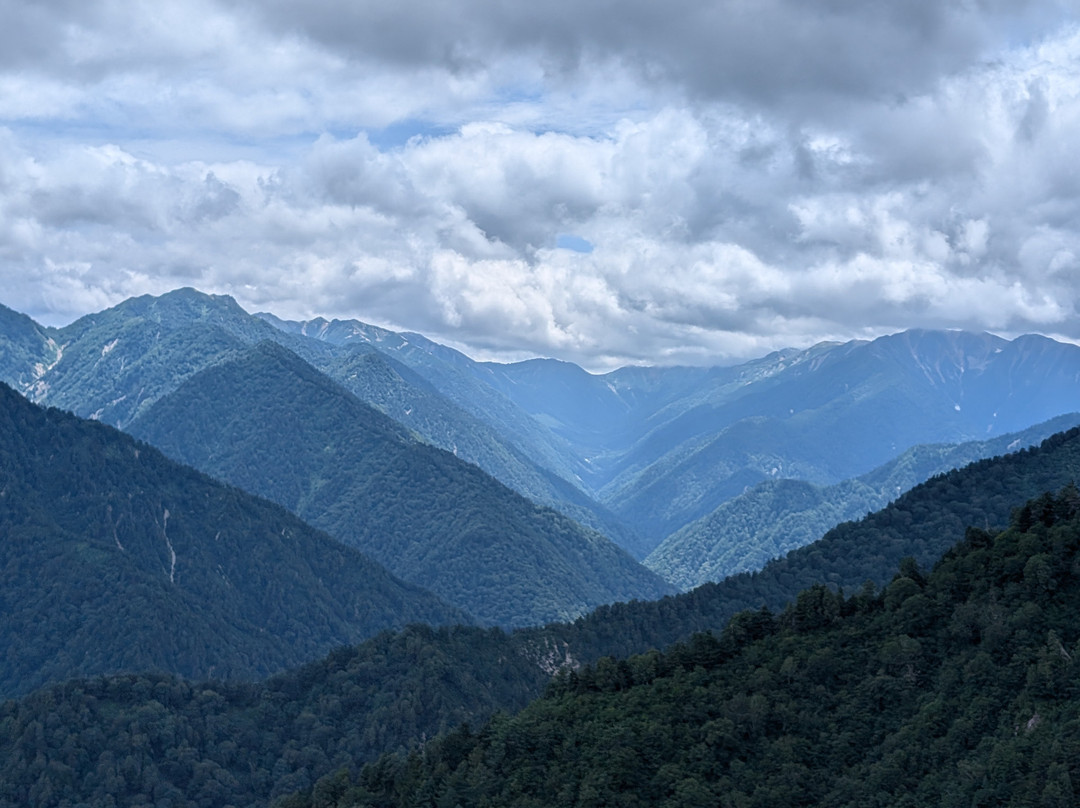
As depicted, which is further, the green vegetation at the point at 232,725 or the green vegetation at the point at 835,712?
the green vegetation at the point at 232,725

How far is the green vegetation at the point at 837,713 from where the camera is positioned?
288 feet

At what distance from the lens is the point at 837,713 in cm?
10044

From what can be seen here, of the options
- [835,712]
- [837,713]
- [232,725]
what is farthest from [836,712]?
[232,725]

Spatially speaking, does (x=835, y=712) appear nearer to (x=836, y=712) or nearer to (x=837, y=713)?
(x=836, y=712)

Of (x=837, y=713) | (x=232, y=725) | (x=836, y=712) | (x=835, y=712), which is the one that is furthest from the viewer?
(x=232, y=725)

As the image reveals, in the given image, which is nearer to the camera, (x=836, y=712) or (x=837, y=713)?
(x=837, y=713)

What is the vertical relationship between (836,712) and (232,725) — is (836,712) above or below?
above

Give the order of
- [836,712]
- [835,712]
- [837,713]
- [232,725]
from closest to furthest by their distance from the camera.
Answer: [837,713]
[836,712]
[835,712]
[232,725]

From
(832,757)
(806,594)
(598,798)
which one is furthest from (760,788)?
(806,594)

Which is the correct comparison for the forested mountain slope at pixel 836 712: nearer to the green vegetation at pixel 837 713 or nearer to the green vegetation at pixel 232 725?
the green vegetation at pixel 837 713

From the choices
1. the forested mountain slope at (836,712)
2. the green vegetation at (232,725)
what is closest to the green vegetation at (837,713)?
the forested mountain slope at (836,712)

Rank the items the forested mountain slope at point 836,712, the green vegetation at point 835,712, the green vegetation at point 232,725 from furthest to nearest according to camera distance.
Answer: the green vegetation at point 232,725
the green vegetation at point 835,712
the forested mountain slope at point 836,712

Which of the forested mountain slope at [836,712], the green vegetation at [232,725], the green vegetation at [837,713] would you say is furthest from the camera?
the green vegetation at [232,725]

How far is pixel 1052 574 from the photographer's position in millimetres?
101812
